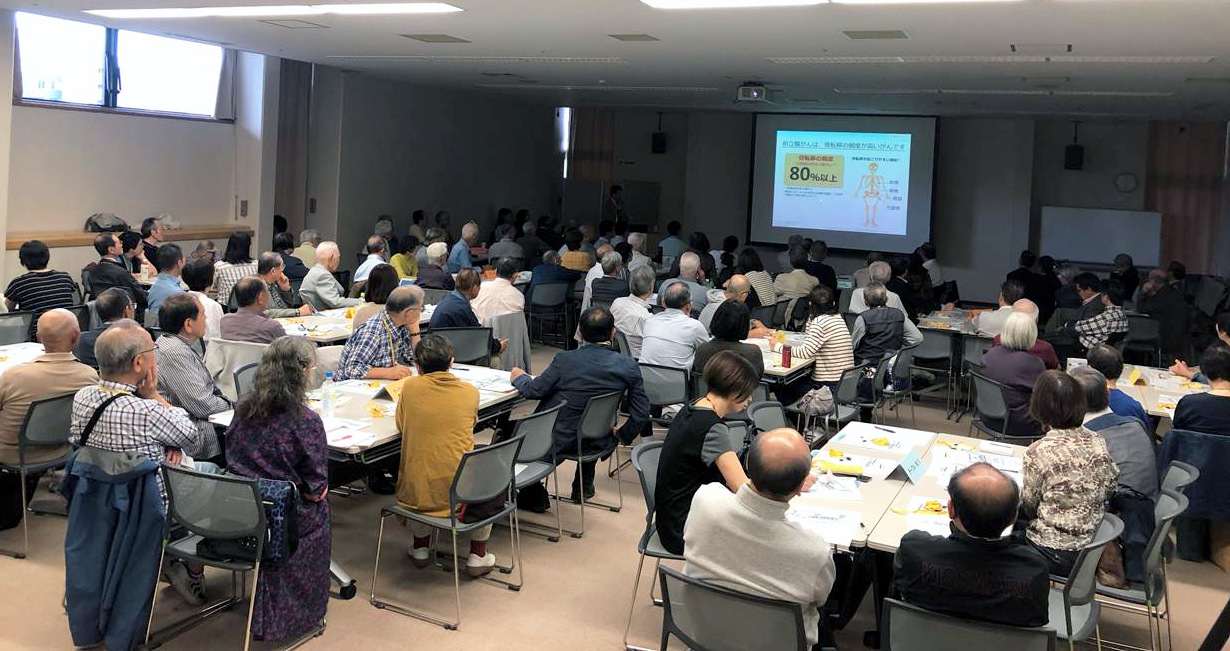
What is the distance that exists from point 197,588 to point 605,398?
2.21m

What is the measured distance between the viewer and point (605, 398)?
218 inches

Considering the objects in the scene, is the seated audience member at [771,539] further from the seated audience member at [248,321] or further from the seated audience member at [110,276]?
the seated audience member at [110,276]

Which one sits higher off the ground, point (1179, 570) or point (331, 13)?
point (331, 13)

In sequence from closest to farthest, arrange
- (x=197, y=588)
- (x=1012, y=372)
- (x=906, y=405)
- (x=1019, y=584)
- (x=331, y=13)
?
1. (x=1019, y=584)
2. (x=197, y=588)
3. (x=1012, y=372)
4. (x=331, y=13)
5. (x=906, y=405)

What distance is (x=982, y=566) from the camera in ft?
9.49

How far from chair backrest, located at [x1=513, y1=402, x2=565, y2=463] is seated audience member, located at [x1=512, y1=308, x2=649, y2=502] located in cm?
35

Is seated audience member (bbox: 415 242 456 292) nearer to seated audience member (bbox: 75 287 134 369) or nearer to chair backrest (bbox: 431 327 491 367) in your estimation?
chair backrest (bbox: 431 327 491 367)

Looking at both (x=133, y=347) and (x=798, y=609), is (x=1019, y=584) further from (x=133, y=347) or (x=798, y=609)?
(x=133, y=347)

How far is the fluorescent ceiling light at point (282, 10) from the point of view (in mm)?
7113

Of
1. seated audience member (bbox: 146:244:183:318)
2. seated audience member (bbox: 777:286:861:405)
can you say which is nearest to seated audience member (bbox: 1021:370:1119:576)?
seated audience member (bbox: 777:286:861:405)

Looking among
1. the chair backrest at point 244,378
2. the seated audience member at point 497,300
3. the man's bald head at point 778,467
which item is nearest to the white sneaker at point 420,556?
the chair backrest at point 244,378

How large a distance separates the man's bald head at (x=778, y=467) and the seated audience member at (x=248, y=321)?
13.0 feet

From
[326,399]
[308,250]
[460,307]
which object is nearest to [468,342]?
[460,307]

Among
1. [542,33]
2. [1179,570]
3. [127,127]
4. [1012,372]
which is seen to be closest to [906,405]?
[1012,372]
